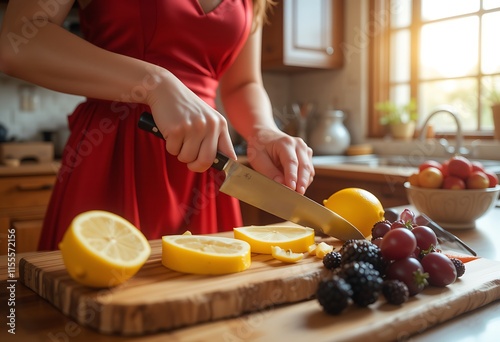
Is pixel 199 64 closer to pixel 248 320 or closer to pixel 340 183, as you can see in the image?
pixel 248 320

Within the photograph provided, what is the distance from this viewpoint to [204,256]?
740 mm

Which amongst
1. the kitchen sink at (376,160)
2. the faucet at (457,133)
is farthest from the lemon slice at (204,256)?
the kitchen sink at (376,160)

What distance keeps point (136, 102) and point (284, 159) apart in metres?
0.30

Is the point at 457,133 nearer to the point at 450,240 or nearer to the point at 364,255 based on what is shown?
the point at 450,240

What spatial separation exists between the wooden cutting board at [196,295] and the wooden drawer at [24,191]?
1626 mm

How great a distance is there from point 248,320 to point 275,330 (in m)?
0.05

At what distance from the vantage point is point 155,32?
3.68 ft

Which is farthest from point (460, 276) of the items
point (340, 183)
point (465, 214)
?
point (340, 183)

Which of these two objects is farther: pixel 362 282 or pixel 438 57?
pixel 438 57

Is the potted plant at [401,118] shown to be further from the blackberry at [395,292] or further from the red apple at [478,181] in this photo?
the blackberry at [395,292]

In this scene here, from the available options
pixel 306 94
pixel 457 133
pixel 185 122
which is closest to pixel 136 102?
pixel 185 122

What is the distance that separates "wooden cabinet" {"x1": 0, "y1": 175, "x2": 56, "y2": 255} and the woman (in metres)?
1.30

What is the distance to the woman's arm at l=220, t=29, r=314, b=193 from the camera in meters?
1.02

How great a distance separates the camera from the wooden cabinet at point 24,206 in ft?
7.56
